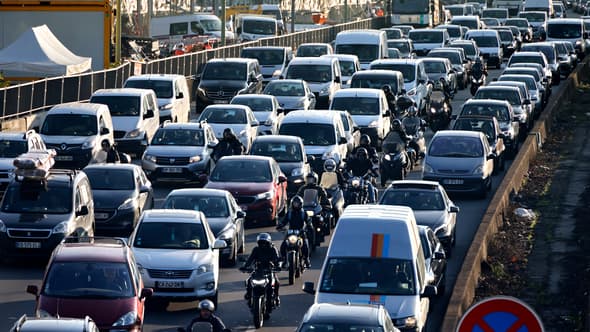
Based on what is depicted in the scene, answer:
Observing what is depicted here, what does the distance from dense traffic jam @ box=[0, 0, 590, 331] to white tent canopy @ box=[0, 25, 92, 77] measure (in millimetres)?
4457

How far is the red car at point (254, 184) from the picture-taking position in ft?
101

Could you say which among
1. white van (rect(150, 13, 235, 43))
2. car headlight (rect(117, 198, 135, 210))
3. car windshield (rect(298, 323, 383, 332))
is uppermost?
car windshield (rect(298, 323, 383, 332))

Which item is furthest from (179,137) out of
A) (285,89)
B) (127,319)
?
(127,319)

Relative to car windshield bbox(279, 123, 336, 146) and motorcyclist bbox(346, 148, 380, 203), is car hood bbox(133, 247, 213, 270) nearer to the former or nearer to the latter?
motorcyclist bbox(346, 148, 380, 203)

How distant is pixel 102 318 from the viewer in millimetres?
18922

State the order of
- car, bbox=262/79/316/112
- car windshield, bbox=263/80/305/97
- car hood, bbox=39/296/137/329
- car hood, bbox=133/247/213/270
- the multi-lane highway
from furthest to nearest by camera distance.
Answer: car windshield, bbox=263/80/305/97, car, bbox=262/79/316/112, car hood, bbox=133/247/213/270, the multi-lane highway, car hood, bbox=39/296/137/329

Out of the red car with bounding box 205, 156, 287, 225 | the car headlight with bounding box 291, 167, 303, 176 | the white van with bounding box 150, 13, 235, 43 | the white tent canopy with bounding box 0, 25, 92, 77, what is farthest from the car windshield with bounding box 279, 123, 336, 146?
the white van with bounding box 150, 13, 235, 43

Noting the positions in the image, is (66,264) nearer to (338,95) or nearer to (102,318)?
(102,318)

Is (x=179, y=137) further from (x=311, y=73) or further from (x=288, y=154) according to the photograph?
(x=311, y=73)

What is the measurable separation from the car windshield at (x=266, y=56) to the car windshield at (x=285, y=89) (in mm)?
10109

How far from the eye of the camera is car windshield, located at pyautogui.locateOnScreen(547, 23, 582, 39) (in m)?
76.1

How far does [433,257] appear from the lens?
22656 mm

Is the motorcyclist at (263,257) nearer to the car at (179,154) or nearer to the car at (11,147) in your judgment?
the car at (11,147)

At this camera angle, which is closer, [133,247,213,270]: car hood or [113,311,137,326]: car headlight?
[113,311,137,326]: car headlight
